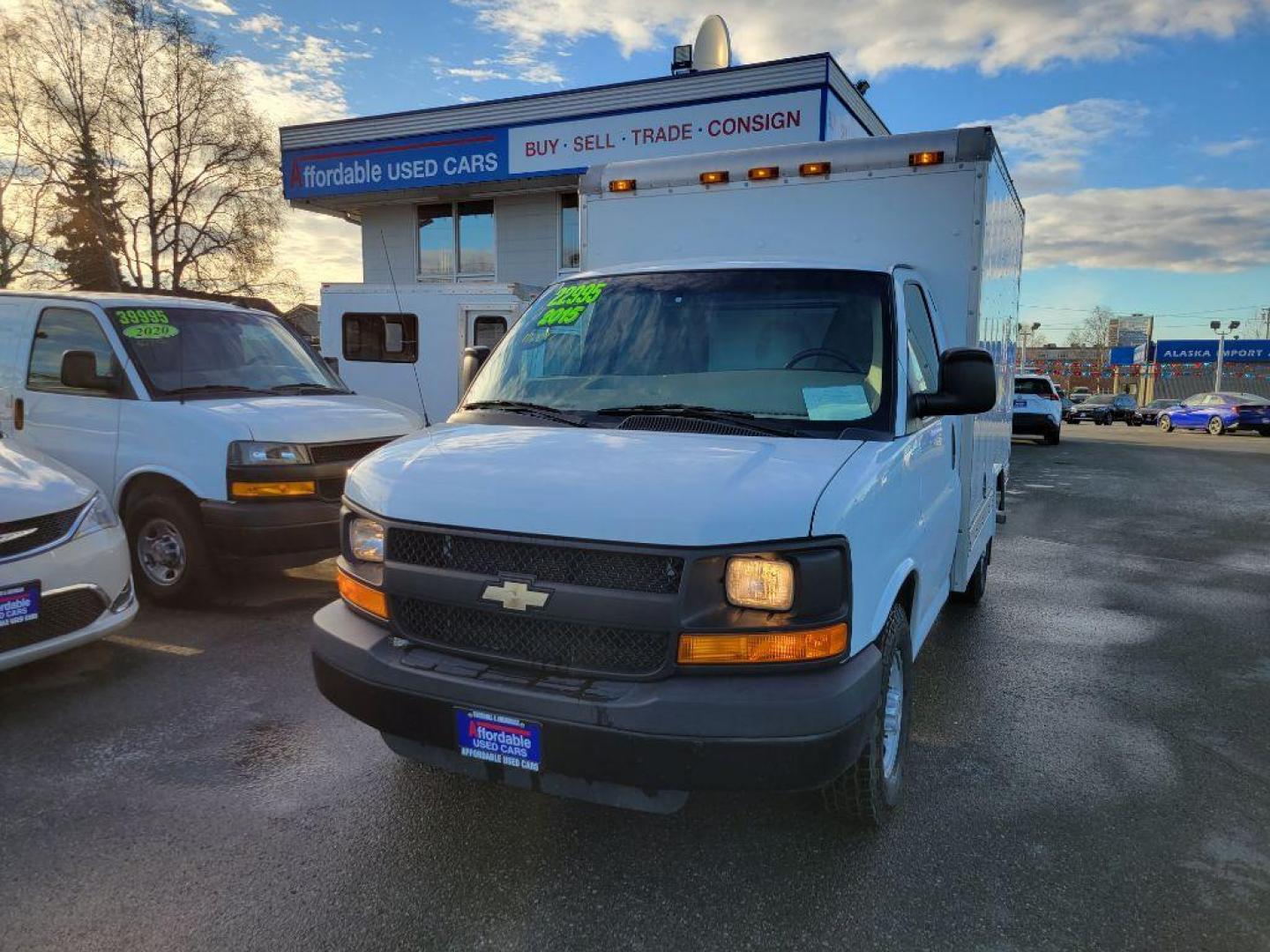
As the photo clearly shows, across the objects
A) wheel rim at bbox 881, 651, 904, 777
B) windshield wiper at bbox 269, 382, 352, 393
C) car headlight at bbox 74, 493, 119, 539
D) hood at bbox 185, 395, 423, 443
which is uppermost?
windshield wiper at bbox 269, 382, 352, 393

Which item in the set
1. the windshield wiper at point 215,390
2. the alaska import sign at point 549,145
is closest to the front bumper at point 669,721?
the windshield wiper at point 215,390

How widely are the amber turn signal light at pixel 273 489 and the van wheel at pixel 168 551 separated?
397 mm

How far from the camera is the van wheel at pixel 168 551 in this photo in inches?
216

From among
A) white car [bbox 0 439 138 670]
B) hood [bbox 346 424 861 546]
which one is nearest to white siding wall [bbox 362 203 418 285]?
white car [bbox 0 439 138 670]

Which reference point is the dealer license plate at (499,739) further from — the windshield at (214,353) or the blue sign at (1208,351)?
the blue sign at (1208,351)

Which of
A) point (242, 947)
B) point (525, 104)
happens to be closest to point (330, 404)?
point (242, 947)

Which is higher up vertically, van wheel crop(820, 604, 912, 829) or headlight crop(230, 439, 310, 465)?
headlight crop(230, 439, 310, 465)

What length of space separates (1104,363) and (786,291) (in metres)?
83.6

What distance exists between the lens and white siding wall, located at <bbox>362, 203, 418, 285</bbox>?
1850 centimetres

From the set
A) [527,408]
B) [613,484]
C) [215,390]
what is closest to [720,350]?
[527,408]

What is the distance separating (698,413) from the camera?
3086mm

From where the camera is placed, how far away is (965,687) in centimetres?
457

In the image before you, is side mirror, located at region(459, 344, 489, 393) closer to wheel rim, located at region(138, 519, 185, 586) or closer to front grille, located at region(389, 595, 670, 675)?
front grille, located at region(389, 595, 670, 675)

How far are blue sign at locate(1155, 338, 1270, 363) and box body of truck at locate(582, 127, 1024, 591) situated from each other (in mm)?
71485
